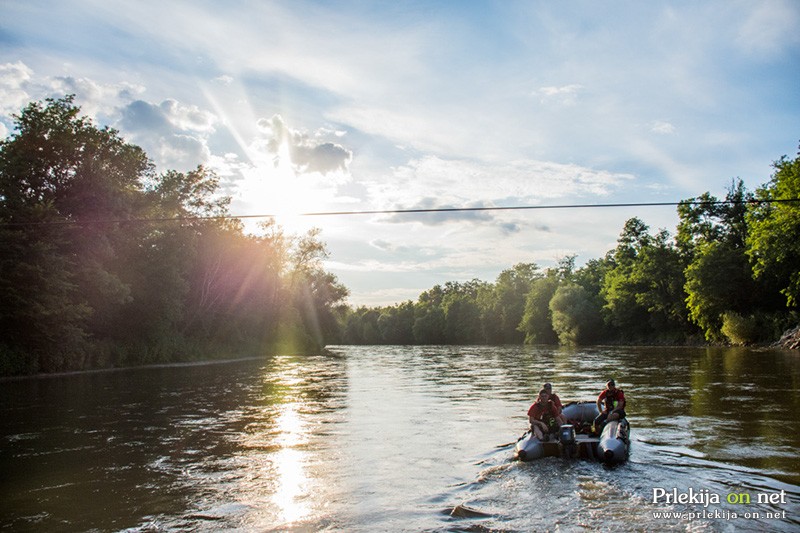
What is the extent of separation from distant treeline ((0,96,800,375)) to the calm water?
6465 mm

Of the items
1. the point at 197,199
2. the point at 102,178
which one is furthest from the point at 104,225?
the point at 197,199

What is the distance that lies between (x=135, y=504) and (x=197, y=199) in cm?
4833

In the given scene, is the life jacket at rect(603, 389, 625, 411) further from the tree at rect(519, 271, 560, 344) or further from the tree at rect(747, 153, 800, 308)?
the tree at rect(519, 271, 560, 344)

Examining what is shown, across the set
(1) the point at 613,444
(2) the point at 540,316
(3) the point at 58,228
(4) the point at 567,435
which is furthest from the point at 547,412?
(2) the point at 540,316

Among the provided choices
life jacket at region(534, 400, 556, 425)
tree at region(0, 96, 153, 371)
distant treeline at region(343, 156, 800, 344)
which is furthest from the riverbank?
tree at region(0, 96, 153, 371)

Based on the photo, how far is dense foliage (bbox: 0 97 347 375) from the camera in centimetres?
3066

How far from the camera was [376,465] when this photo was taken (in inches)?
484

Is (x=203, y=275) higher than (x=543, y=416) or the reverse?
higher

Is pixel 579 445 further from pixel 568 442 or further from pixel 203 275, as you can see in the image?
pixel 203 275

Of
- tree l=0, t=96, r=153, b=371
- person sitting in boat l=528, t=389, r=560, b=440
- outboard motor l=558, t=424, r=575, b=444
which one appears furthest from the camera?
tree l=0, t=96, r=153, b=371

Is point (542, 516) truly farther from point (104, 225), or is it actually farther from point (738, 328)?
point (738, 328)

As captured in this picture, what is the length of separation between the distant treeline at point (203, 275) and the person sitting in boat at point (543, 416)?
355 inches

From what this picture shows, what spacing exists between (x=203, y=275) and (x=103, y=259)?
21245 mm

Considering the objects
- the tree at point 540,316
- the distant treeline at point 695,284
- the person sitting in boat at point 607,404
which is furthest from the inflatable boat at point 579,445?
the tree at point 540,316
